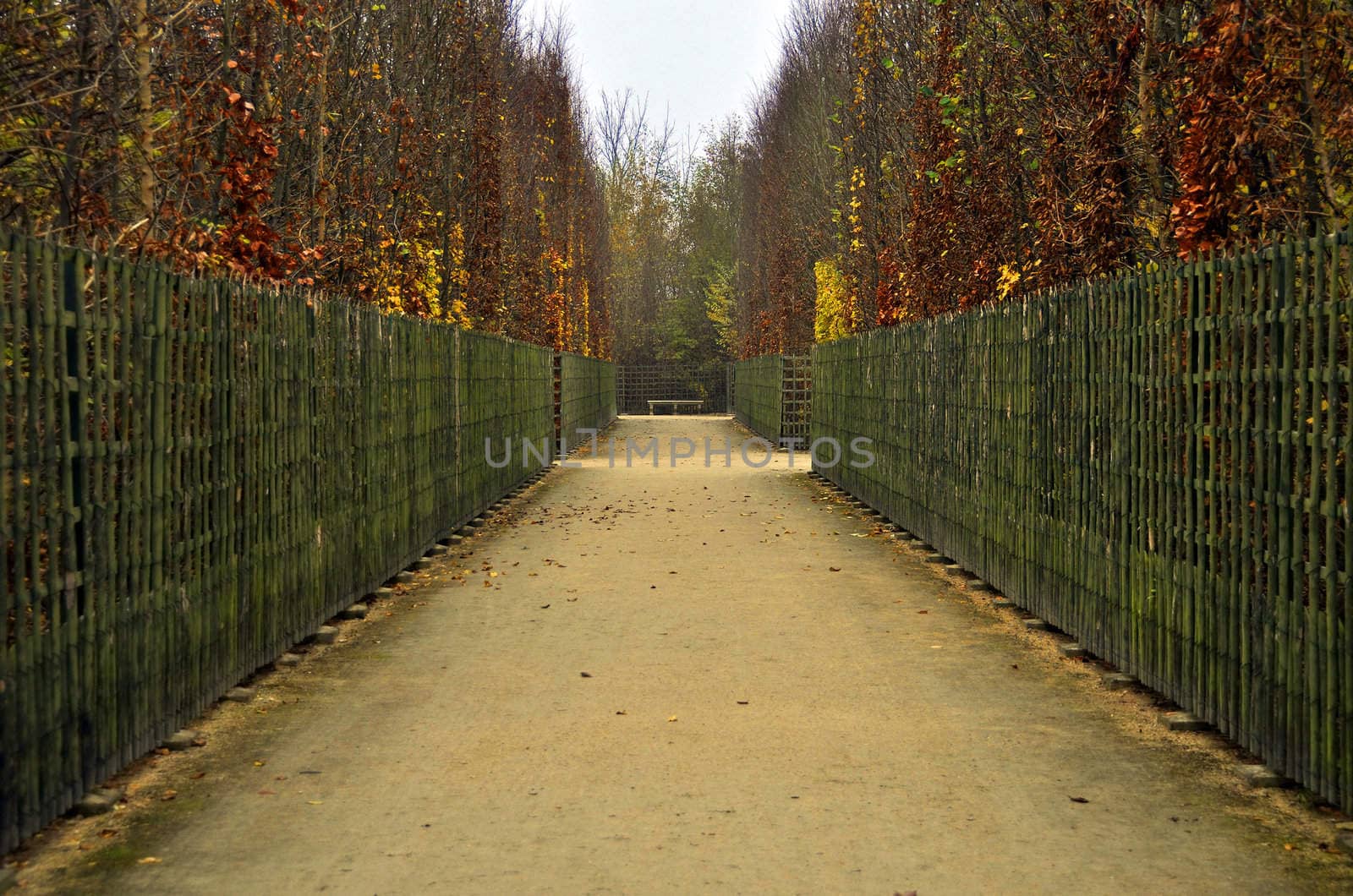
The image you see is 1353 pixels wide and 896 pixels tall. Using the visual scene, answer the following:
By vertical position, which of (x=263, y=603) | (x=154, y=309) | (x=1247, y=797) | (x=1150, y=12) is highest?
(x=1150, y=12)

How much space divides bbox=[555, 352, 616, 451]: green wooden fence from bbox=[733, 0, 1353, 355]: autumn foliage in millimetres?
6756

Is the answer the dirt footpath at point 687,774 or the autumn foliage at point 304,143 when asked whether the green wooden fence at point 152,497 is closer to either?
the dirt footpath at point 687,774

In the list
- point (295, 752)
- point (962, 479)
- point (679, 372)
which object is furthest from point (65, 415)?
point (679, 372)

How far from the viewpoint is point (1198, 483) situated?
6703mm

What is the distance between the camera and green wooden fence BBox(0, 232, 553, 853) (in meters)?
5.00

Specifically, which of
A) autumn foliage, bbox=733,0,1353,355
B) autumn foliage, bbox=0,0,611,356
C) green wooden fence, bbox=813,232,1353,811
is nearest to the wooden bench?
autumn foliage, bbox=0,0,611,356

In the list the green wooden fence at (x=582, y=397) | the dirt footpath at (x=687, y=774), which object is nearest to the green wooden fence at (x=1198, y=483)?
the dirt footpath at (x=687, y=774)

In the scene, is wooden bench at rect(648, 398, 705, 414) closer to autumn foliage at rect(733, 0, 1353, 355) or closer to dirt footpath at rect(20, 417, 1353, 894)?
autumn foliage at rect(733, 0, 1353, 355)

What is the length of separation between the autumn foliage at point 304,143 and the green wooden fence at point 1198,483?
16.7ft

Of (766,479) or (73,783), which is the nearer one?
(73,783)

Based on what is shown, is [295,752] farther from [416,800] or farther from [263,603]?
[263,603]

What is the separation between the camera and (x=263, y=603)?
8023 mm

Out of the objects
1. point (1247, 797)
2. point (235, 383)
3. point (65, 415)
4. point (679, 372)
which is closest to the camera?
point (65, 415)

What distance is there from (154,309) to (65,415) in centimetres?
116
